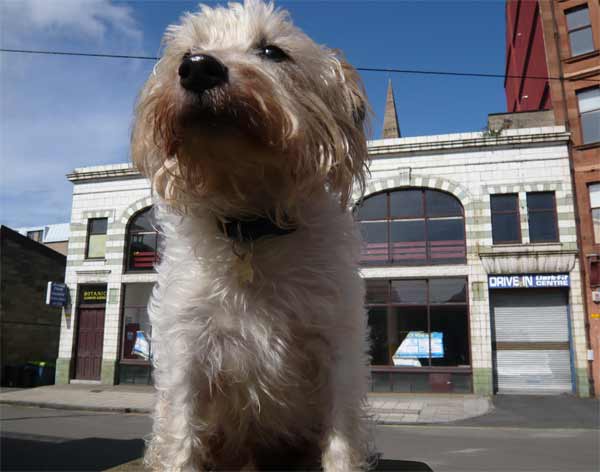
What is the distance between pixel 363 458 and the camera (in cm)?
241

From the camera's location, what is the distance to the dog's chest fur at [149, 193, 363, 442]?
229cm

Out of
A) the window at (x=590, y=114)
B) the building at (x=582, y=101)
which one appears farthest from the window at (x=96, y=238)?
the window at (x=590, y=114)

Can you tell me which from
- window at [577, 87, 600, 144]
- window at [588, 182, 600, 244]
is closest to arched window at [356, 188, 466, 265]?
window at [588, 182, 600, 244]

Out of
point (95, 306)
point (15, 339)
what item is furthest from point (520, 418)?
point (15, 339)

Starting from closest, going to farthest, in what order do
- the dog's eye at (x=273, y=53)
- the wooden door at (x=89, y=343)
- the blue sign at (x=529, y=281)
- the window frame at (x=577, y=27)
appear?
the dog's eye at (x=273, y=53) → the blue sign at (x=529, y=281) → the window frame at (x=577, y=27) → the wooden door at (x=89, y=343)

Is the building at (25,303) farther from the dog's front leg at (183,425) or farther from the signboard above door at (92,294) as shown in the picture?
the dog's front leg at (183,425)

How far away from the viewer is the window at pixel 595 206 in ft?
59.3

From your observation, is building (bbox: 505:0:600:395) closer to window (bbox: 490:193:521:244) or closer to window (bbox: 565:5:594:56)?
window (bbox: 565:5:594:56)

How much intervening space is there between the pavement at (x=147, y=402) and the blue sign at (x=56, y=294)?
12.5 ft

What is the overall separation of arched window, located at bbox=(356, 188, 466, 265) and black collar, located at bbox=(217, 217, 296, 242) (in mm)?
16873

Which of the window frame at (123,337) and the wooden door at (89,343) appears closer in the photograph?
the window frame at (123,337)

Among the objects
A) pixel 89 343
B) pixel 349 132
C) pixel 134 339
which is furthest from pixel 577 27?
pixel 89 343

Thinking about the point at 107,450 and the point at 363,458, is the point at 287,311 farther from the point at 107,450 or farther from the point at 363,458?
the point at 107,450

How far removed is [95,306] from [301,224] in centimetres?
2304
